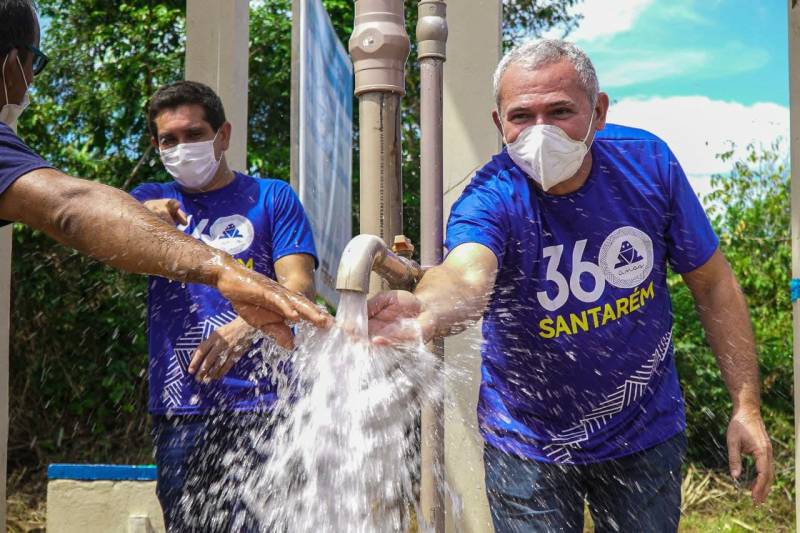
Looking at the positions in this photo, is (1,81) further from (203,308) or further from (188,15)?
(188,15)

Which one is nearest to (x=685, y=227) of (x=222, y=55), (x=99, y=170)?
(x=222, y=55)

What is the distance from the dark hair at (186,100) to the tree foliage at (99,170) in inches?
204

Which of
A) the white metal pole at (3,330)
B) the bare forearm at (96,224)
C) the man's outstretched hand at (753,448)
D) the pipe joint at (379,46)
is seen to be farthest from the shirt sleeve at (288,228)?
the white metal pole at (3,330)

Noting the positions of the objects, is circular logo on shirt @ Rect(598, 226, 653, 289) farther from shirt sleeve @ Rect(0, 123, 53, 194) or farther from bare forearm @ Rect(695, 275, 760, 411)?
shirt sleeve @ Rect(0, 123, 53, 194)

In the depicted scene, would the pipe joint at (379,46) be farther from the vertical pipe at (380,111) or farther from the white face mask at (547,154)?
the white face mask at (547,154)

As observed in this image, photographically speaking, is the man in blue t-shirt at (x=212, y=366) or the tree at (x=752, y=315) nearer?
the man in blue t-shirt at (x=212, y=366)

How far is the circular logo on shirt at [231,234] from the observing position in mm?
3553

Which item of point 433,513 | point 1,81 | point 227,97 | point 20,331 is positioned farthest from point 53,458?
point 1,81

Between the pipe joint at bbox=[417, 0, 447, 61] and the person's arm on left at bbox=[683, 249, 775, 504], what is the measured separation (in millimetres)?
1536

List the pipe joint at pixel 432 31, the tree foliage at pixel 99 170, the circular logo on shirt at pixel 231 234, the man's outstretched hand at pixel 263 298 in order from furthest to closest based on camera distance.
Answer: the tree foliage at pixel 99 170, the pipe joint at pixel 432 31, the circular logo on shirt at pixel 231 234, the man's outstretched hand at pixel 263 298

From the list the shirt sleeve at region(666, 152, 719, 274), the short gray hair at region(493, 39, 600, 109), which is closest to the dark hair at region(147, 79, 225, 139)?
the short gray hair at region(493, 39, 600, 109)

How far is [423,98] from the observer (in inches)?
161

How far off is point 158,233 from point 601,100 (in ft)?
4.67

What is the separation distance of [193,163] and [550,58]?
150 centimetres
